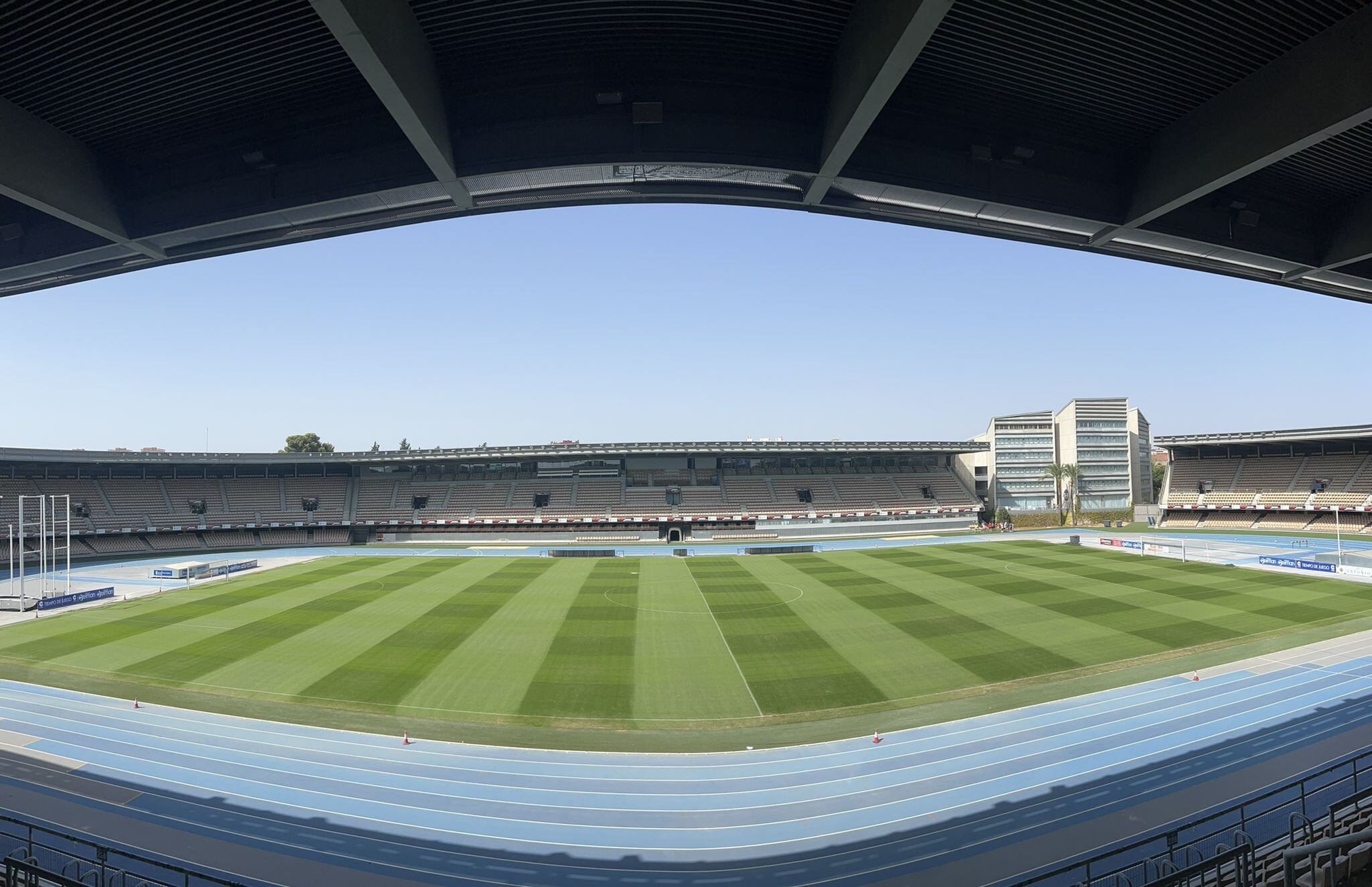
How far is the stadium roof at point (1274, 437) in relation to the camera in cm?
4912

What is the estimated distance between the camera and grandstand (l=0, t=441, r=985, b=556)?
50344 millimetres

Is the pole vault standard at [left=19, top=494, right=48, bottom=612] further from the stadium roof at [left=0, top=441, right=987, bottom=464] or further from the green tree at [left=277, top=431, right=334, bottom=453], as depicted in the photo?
the green tree at [left=277, top=431, right=334, bottom=453]

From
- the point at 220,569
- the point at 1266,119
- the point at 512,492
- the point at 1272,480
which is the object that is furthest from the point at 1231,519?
the point at 220,569

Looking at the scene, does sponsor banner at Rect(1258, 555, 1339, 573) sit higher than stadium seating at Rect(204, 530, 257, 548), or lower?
higher

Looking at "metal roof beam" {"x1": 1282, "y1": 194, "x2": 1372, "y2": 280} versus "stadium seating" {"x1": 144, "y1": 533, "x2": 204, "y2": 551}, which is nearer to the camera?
"metal roof beam" {"x1": 1282, "y1": 194, "x2": 1372, "y2": 280}

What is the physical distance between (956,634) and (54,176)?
2437cm

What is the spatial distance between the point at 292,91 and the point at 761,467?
56454 mm

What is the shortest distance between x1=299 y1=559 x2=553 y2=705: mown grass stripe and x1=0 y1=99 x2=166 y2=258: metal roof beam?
15329 mm

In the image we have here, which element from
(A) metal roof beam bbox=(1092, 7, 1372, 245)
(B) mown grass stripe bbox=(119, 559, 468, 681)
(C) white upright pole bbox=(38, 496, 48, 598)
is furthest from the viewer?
(C) white upright pole bbox=(38, 496, 48, 598)

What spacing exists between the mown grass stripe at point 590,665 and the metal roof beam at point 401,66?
48.5 ft

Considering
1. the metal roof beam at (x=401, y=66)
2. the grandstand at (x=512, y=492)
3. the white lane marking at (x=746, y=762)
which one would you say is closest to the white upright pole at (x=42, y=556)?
the grandstand at (x=512, y=492)

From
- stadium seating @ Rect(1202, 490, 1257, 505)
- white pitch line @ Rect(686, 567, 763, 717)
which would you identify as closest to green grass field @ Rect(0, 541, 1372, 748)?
white pitch line @ Rect(686, 567, 763, 717)

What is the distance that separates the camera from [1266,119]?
3.93 metres

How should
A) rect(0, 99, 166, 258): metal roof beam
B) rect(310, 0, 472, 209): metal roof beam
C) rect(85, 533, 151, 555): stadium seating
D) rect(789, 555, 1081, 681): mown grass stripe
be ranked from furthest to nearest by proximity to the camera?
1. rect(85, 533, 151, 555): stadium seating
2. rect(789, 555, 1081, 681): mown grass stripe
3. rect(0, 99, 166, 258): metal roof beam
4. rect(310, 0, 472, 209): metal roof beam
